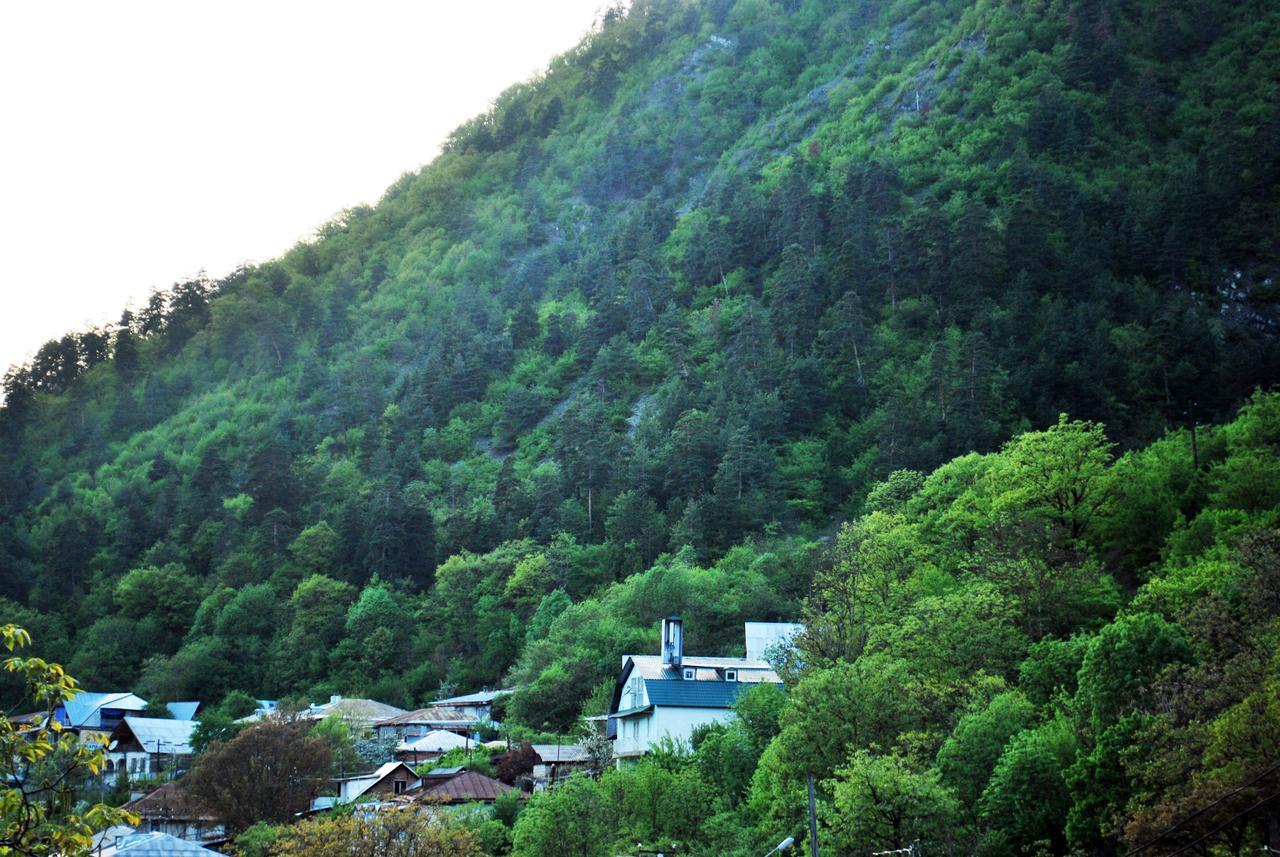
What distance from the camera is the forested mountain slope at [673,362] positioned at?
79.1 meters

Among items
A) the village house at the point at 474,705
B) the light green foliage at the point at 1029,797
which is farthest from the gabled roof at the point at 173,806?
the light green foliage at the point at 1029,797

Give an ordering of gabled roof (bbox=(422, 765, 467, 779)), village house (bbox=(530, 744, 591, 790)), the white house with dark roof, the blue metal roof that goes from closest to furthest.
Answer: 1. the white house with dark roof
2. the blue metal roof
3. village house (bbox=(530, 744, 591, 790))
4. gabled roof (bbox=(422, 765, 467, 779))

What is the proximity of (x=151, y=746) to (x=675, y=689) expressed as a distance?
4276 cm

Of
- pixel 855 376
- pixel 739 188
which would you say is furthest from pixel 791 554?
pixel 739 188

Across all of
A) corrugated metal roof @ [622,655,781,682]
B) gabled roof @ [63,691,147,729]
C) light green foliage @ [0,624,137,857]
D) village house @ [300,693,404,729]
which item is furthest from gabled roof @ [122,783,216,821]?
light green foliage @ [0,624,137,857]

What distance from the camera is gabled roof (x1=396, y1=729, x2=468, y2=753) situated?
64.4 metres

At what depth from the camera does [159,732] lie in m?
79.8

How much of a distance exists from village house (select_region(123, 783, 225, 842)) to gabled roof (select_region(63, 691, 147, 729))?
931 inches

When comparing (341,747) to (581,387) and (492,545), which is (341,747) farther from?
(581,387)

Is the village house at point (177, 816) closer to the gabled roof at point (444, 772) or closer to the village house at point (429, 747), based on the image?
the village house at point (429, 747)

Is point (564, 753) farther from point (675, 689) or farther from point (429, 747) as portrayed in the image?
point (429, 747)

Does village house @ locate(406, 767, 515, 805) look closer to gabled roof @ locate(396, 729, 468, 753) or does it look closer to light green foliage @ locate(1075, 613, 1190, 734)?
gabled roof @ locate(396, 729, 468, 753)

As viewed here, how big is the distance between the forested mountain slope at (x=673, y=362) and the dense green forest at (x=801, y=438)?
1.36 ft

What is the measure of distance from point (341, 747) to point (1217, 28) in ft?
339
